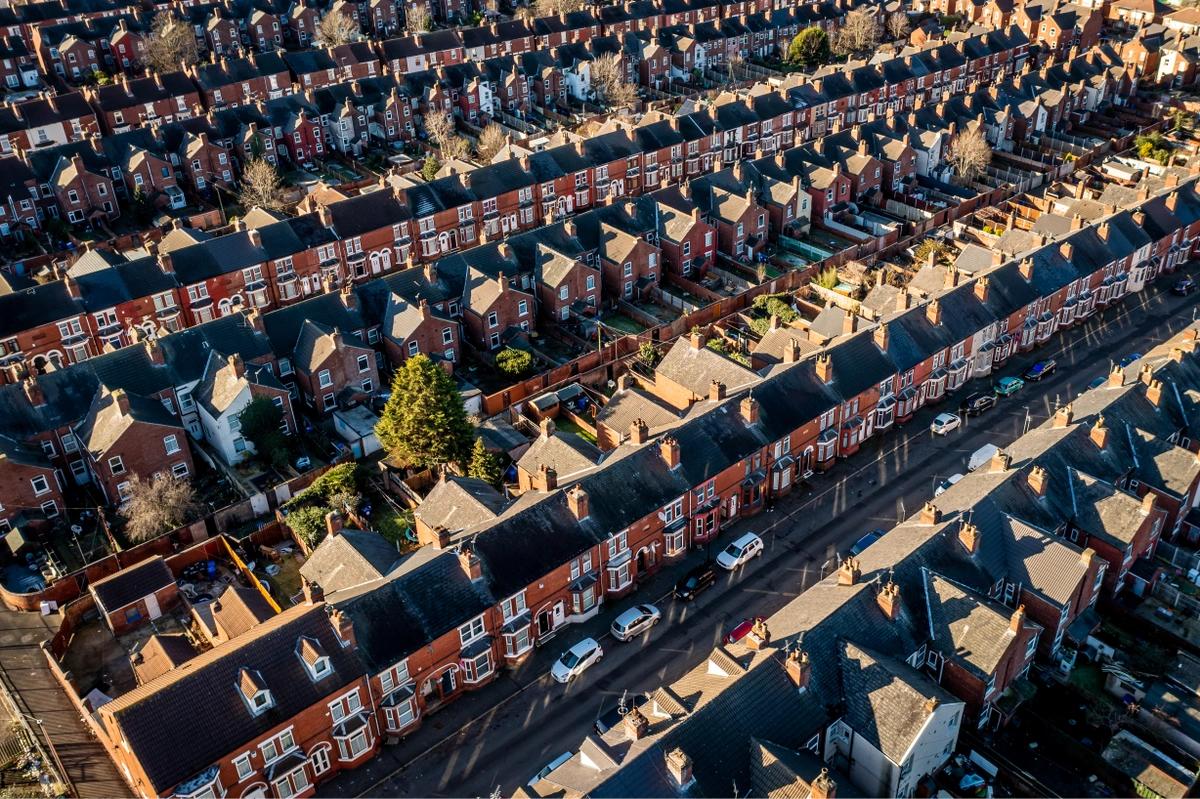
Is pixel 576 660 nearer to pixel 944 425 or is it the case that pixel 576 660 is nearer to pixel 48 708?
pixel 48 708

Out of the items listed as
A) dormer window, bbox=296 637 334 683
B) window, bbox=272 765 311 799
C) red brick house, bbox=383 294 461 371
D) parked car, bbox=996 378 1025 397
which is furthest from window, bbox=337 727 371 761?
parked car, bbox=996 378 1025 397

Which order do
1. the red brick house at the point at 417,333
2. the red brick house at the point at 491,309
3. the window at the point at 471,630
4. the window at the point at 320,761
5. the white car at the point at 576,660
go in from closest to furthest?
the window at the point at 320,761 → the window at the point at 471,630 → the white car at the point at 576,660 → the red brick house at the point at 417,333 → the red brick house at the point at 491,309

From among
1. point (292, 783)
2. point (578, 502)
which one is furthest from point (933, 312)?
point (292, 783)

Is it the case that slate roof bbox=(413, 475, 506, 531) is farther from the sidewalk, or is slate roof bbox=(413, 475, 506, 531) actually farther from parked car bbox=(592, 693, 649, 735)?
the sidewalk

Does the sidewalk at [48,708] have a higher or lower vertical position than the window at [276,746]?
lower

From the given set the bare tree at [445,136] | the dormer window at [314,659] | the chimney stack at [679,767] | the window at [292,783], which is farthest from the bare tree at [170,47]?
the chimney stack at [679,767]

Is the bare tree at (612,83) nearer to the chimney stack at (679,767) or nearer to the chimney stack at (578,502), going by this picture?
the chimney stack at (578,502)
